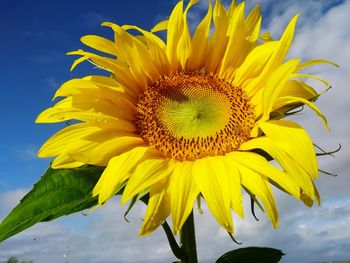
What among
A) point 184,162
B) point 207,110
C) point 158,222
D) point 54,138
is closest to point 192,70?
point 207,110

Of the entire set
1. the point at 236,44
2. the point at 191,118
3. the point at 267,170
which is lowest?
the point at 267,170

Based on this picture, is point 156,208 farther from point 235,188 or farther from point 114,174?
point 235,188

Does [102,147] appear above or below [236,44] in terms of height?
below

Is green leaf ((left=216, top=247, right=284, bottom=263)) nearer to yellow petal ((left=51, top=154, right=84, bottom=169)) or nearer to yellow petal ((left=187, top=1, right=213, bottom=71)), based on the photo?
yellow petal ((left=51, top=154, right=84, bottom=169))

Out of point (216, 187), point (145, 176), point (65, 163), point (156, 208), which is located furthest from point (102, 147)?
point (216, 187)

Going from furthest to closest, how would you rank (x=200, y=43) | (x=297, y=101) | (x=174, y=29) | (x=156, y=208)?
(x=200, y=43)
(x=174, y=29)
(x=297, y=101)
(x=156, y=208)

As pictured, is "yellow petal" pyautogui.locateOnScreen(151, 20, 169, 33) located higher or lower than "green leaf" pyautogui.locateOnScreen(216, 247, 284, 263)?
higher

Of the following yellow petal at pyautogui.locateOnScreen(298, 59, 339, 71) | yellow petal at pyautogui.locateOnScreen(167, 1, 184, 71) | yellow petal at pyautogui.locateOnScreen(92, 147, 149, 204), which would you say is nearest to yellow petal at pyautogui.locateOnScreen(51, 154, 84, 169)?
yellow petal at pyautogui.locateOnScreen(92, 147, 149, 204)

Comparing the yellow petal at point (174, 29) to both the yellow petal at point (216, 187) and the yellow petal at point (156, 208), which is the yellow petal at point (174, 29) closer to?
the yellow petal at point (216, 187)
